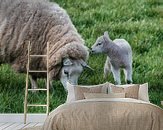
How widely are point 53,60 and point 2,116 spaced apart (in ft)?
2.84

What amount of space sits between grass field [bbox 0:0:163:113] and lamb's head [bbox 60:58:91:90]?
0.30ft

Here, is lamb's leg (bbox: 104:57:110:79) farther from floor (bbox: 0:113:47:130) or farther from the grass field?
floor (bbox: 0:113:47:130)

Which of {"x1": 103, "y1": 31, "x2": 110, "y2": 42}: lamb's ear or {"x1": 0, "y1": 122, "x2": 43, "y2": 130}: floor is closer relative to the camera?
{"x1": 0, "y1": 122, "x2": 43, "y2": 130}: floor

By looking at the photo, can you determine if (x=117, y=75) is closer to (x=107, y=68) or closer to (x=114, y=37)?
(x=107, y=68)

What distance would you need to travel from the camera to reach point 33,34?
506cm

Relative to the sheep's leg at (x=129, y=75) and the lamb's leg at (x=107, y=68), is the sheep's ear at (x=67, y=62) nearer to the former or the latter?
the lamb's leg at (x=107, y=68)

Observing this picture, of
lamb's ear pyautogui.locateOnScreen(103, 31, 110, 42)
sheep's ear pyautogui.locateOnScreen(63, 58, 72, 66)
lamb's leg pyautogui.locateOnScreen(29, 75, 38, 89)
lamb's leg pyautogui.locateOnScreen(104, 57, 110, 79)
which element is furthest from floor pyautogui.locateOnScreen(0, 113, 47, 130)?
lamb's ear pyautogui.locateOnScreen(103, 31, 110, 42)

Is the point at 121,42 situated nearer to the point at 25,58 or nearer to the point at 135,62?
the point at 135,62

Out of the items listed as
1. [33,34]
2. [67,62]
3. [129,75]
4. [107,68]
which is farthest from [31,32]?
[129,75]

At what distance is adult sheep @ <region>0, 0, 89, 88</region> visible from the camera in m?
5.05

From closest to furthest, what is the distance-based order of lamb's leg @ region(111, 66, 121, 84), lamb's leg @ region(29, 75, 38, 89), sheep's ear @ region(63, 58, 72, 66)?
sheep's ear @ region(63, 58, 72, 66)
lamb's leg @ region(111, 66, 121, 84)
lamb's leg @ region(29, 75, 38, 89)

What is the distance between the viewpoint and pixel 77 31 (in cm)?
521

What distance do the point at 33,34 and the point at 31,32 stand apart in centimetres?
3

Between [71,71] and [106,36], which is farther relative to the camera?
[106,36]
